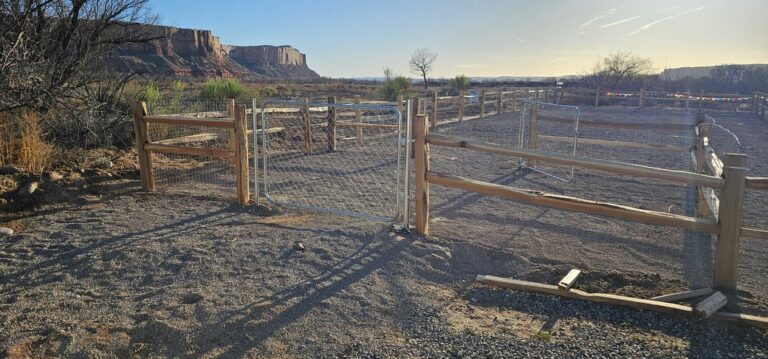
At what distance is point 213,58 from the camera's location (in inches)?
4466

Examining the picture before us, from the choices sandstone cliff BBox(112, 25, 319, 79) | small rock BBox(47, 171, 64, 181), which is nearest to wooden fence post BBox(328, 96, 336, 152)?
small rock BBox(47, 171, 64, 181)

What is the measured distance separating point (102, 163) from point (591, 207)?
7.73m

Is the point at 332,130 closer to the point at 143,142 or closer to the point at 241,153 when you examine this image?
the point at 143,142

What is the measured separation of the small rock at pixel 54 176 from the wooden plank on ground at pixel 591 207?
5.67 m

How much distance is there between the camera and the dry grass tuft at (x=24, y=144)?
7.89 metres

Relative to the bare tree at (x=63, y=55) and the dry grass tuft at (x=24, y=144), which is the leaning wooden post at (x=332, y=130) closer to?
the bare tree at (x=63, y=55)

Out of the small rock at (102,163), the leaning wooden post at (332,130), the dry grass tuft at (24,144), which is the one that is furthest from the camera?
the leaning wooden post at (332,130)

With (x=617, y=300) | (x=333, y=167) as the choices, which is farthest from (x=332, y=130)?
(x=617, y=300)

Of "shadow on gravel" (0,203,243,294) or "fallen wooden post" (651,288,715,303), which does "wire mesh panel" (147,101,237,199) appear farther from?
"fallen wooden post" (651,288,715,303)

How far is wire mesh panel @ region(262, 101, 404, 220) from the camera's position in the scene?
694 cm

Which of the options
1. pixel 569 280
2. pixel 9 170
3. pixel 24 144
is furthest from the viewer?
pixel 24 144

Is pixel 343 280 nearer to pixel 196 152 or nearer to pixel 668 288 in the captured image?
pixel 668 288

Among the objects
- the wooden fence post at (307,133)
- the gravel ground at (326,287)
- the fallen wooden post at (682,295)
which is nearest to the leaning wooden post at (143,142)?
the gravel ground at (326,287)

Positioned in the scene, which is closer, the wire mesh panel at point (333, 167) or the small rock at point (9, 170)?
the wire mesh panel at point (333, 167)
